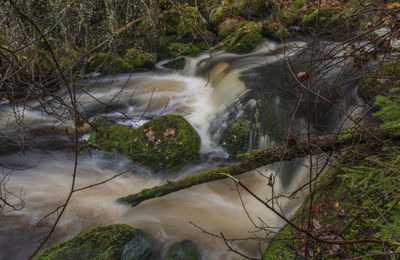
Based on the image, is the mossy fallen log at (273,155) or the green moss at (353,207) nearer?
the green moss at (353,207)

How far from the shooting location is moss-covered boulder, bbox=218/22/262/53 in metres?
8.23

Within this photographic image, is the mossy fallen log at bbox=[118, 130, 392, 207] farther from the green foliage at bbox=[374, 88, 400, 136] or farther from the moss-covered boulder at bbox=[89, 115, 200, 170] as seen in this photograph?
the moss-covered boulder at bbox=[89, 115, 200, 170]

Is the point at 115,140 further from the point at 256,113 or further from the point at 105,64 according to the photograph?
the point at 105,64

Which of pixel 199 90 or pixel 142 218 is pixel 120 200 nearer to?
pixel 142 218

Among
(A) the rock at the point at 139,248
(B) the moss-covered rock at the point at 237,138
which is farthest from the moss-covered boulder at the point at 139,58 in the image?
(A) the rock at the point at 139,248

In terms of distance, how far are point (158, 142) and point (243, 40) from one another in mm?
4867

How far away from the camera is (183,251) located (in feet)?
11.3

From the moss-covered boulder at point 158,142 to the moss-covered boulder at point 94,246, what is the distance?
1.77 meters

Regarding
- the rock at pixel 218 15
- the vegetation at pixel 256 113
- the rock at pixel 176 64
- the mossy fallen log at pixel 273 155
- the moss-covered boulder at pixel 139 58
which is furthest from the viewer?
the rock at pixel 218 15

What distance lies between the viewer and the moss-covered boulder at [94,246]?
3008mm

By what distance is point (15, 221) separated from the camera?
409 cm

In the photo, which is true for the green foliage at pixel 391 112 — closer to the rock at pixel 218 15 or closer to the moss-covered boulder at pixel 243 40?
the moss-covered boulder at pixel 243 40

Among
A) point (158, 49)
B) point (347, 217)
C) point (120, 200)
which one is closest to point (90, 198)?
point (120, 200)

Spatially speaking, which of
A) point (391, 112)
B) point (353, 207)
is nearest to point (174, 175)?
point (353, 207)
